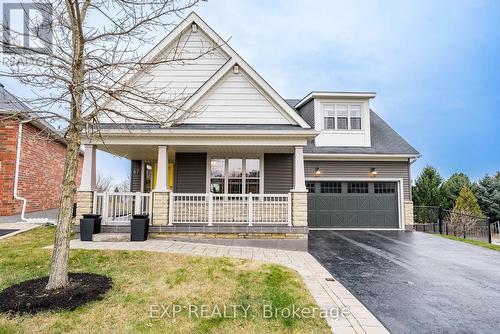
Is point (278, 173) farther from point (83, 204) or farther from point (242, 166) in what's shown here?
point (83, 204)

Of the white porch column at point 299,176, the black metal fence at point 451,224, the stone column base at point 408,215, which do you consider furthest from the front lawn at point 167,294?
→ the black metal fence at point 451,224

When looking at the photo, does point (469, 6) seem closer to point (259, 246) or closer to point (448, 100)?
point (259, 246)

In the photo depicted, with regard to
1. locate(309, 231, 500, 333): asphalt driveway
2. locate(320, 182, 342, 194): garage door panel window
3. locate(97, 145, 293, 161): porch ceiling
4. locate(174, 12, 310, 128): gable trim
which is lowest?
locate(309, 231, 500, 333): asphalt driveway

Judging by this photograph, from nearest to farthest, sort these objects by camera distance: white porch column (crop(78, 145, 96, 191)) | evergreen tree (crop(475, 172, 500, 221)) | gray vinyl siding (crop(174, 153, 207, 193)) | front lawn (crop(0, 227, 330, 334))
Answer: front lawn (crop(0, 227, 330, 334)) → white porch column (crop(78, 145, 96, 191)) → gray vinyl siding (crop(174, 153, 207, 193)) → evergreen tree (crop(475, 172, 500, 221))

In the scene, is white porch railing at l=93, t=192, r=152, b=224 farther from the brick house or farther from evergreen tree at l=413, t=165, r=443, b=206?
evergreen tree at l=413, t=165, r=443, b=206

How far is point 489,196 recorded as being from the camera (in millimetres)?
18938

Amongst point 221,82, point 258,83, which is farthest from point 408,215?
point 221,82

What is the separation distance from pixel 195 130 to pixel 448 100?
76.5m

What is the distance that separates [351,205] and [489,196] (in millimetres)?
12217

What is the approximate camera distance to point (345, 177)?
44.2 feet

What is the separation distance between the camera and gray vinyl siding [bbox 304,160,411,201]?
530 inches

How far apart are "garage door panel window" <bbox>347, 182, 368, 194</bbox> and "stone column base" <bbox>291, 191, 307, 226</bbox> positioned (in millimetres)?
5811

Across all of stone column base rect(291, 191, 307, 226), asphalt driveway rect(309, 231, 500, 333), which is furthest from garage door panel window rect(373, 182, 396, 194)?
stone column base rect(291, 191, 307, 226)

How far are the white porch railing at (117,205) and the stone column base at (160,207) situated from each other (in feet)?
1.12
